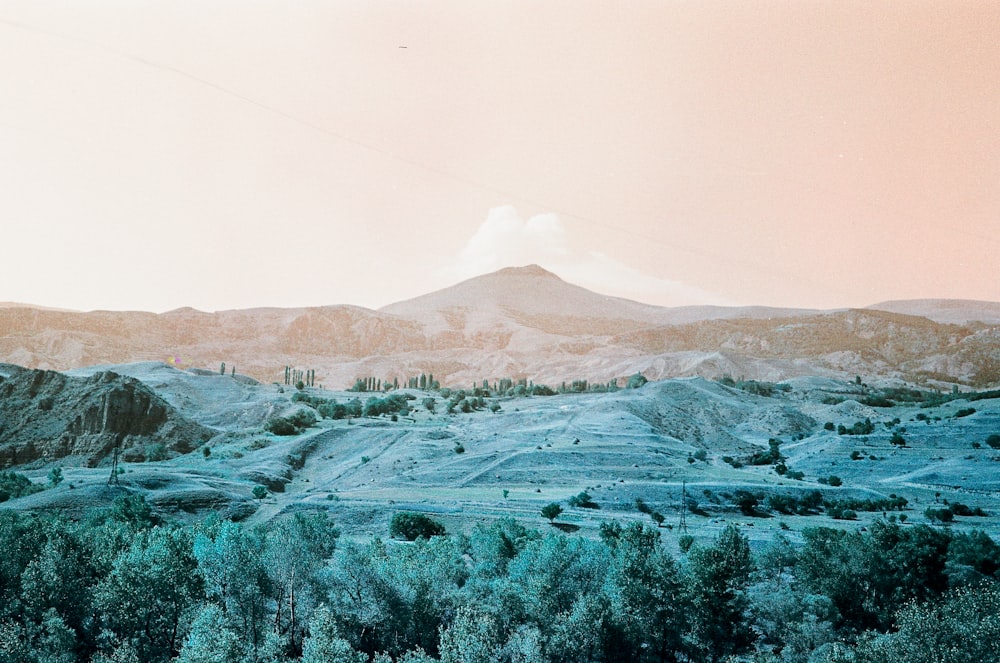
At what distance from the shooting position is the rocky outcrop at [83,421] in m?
80.8

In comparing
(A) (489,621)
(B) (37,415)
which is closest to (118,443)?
(B) (37,415)

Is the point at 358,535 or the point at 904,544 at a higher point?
the point at 904,544

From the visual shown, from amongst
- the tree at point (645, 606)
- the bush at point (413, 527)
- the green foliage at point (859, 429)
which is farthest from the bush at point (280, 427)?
the green foliage at point (859, 429)

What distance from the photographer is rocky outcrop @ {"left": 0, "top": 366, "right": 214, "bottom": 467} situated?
80750mm

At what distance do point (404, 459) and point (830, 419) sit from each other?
221 feet

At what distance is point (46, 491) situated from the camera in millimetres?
57500

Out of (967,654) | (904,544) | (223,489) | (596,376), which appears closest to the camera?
(967,654)

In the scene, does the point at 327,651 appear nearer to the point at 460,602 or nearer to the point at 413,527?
the point at 460,602

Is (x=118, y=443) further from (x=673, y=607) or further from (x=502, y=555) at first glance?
(x=673, y=607)

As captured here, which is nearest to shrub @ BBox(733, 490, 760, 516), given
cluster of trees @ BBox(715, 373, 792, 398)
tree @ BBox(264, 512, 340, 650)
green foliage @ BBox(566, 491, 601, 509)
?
green foliage @ BBox(566, 491, 601, 509)

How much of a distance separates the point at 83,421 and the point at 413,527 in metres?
51.5

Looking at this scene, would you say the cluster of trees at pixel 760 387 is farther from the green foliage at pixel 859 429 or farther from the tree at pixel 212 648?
the tree at pixel 212 648

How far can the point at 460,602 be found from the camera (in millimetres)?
31938

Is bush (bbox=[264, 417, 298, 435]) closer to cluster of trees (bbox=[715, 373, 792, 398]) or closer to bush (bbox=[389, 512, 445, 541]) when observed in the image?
bush (bbox=[389, 512, 445, 541])
